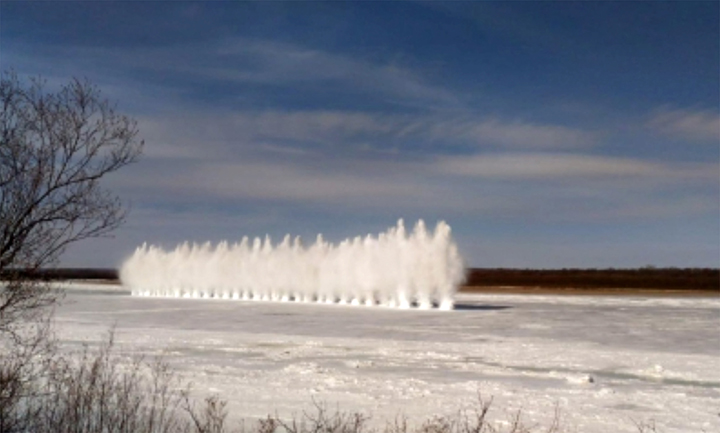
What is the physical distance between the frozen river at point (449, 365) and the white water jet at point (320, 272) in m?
18.6

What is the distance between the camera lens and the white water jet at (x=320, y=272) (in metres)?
54.1

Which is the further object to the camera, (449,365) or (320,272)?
(320,272)

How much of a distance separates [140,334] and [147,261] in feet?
209

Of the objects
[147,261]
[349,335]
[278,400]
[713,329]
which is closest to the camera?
[278,400]

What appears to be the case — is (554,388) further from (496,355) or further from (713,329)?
(713,329)

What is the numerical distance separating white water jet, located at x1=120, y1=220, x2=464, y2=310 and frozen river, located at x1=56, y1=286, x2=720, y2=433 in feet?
61.1

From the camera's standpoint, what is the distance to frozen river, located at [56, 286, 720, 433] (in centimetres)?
1388

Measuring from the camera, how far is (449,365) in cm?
1948

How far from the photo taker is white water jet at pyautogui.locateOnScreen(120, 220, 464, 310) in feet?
177

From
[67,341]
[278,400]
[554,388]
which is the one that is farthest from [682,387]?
[67,341]

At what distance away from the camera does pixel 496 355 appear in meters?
21.8

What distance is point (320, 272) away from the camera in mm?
67375

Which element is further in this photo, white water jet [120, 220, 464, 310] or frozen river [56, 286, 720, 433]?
white water jet [120, 220, 464, 310]

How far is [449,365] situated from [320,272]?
1898 inches
